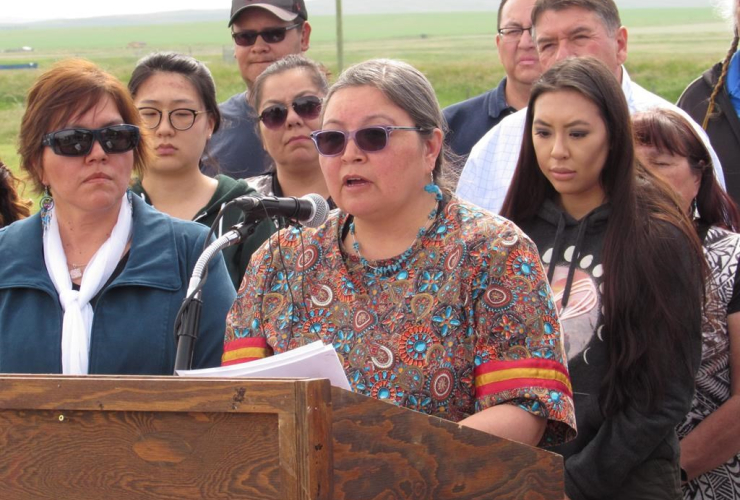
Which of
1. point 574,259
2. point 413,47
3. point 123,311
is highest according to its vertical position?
point 574,259

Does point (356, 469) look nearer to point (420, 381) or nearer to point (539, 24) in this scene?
point (420, 381)

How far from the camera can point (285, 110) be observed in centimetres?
488

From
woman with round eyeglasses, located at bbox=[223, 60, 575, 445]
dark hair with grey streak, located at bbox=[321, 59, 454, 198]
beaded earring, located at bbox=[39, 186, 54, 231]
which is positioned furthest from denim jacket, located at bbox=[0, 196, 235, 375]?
dark hair with grey streak, located at bbox=[321, 59, 454, 198]

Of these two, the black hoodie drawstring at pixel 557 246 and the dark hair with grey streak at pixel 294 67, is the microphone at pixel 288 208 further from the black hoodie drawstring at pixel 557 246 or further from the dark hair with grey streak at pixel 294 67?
the dark hair with grey streak at pixel 294 67

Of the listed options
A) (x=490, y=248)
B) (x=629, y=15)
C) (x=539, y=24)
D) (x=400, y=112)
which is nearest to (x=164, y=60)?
Answer: (x=539, y=24)

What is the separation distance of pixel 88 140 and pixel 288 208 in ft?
3.93

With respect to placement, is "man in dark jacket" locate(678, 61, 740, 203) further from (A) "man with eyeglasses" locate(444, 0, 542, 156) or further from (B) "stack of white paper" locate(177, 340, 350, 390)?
(B) "stack of white paper" locate(177, 340, 350, 390)

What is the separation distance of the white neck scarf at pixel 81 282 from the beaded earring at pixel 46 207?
2cm

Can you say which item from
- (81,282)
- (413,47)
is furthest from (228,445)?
(413,47)

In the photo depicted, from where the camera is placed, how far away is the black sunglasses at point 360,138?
112 inches

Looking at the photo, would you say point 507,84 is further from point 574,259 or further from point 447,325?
point 447,325

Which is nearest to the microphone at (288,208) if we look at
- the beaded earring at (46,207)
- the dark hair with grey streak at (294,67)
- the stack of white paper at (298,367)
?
the stack of white paper at (298,367)

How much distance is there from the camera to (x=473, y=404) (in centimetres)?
275

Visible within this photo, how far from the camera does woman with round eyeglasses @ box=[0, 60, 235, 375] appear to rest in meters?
3.40
